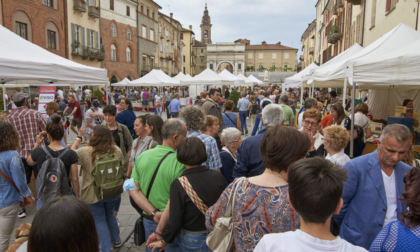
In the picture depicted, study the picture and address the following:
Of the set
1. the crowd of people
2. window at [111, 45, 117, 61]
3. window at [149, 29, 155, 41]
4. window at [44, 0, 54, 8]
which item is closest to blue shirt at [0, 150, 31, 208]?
the crowd of people

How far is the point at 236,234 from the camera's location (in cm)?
186

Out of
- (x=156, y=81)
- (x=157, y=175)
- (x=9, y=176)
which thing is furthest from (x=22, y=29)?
(x=157, y=175)

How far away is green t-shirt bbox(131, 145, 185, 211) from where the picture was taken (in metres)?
2.63

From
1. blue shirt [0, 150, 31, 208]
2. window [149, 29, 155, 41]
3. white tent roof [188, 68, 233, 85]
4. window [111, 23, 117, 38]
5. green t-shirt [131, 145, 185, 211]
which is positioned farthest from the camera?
window [149, 29, 155, 41]

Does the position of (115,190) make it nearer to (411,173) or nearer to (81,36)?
(411,173)

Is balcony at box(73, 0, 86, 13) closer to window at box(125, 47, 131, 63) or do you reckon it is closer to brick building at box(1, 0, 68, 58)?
brick building at box(1, 0, 68, 58)

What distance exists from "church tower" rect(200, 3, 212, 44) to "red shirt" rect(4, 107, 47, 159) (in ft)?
289

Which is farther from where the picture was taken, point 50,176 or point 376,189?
point 50,176

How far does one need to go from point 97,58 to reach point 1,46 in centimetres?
2765

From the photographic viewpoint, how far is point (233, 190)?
1.86 meters

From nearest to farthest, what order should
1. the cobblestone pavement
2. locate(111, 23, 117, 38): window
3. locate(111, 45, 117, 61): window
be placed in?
the cobblestone pavement, locate(111, 23, 117, 38): window, locate(111, 45, 117, 61): window

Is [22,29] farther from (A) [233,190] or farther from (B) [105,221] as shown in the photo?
(A) [233,190]

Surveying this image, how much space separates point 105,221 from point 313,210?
302 cm

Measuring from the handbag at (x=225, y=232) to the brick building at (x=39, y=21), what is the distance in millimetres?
23005
